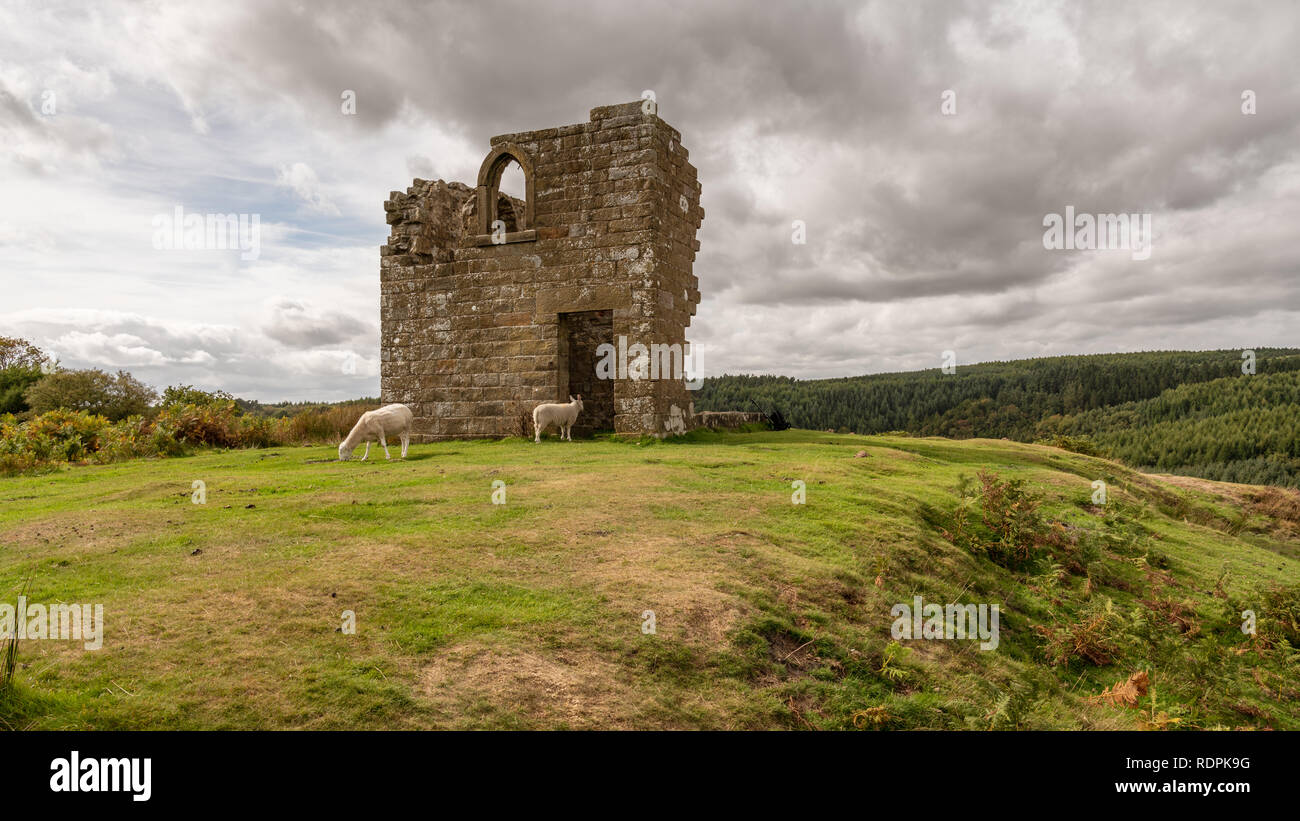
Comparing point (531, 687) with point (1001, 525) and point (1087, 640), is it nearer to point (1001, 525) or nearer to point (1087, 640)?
point (1087, 640)

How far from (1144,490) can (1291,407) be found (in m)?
28.2

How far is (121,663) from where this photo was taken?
14.1ft

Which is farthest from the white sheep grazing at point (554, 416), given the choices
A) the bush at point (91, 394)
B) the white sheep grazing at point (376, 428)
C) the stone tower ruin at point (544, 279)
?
the bush at point (91, 394)

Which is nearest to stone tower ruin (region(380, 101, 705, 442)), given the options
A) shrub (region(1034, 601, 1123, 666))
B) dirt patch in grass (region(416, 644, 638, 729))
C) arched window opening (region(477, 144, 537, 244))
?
arched window opening (region(477, 144, 537, 244))

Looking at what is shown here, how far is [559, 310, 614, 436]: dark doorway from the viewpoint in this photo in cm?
1944

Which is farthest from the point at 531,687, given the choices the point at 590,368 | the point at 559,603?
the point at 590,368

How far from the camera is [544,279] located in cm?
1694

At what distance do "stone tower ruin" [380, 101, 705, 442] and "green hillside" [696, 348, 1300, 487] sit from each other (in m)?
8.05

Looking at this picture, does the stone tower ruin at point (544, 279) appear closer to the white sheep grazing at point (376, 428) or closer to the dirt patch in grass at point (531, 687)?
the white sheep grazing at point (376, 428)

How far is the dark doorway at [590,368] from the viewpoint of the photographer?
19.4 meters

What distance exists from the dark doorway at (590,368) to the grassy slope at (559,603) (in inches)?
350

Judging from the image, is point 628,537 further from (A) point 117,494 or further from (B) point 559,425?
(B) point 559,425

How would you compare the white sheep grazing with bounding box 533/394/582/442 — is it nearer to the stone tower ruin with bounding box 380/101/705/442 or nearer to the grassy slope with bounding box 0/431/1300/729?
the stone tower ruin with bounding box 380/101/705/442
